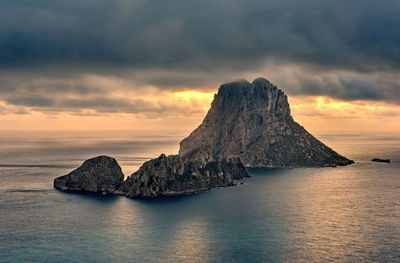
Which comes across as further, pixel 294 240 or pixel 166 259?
pixel 294 240

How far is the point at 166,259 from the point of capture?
172 meters

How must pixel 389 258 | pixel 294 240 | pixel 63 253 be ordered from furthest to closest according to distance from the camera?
pixel 294 240, pixel 63 253, pixel 389 258

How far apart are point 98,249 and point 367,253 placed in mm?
106592

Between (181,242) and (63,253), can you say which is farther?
(181,242)

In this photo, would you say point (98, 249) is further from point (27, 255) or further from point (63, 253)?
point (27, 255)

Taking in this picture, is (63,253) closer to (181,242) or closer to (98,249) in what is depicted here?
(98,249)

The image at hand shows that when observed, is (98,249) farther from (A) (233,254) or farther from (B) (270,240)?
(B) (270,240)

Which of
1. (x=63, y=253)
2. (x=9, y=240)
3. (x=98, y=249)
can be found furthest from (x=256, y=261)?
(x=9, y=240)

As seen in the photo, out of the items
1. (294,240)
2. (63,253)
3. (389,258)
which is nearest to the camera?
(389,258)

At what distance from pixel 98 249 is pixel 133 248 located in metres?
14.1

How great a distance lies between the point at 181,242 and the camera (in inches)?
7707

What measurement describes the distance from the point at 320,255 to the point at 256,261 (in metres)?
25.8

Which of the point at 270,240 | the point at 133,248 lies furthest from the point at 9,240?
the point at 270,240

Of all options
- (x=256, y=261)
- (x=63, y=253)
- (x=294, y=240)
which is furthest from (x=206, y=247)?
(x=63, y=253)
